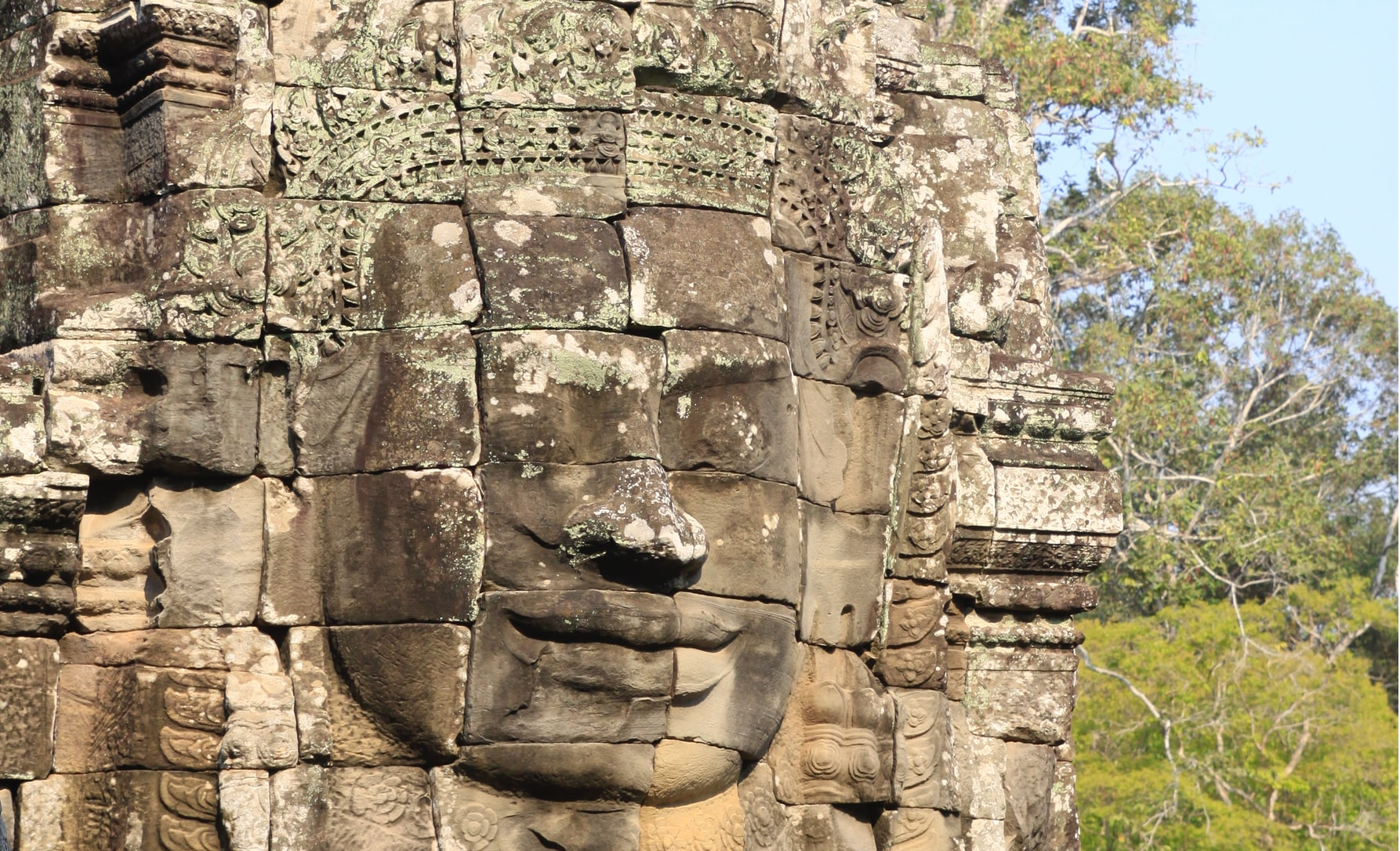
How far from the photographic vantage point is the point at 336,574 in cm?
734

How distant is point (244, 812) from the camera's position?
715 centimetres

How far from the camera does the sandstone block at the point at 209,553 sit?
7.35m

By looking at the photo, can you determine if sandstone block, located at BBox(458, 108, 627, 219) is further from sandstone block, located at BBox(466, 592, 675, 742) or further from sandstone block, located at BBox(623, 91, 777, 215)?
sandstone block, located at BBox(466, 592, 675, 742)

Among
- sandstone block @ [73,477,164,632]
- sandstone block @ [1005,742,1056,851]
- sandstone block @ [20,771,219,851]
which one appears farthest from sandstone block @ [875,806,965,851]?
sandstone block @ [73,477,164,632]

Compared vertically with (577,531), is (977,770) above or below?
below

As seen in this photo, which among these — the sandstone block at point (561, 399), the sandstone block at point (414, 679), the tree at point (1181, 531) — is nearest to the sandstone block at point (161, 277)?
the sandstone block at point (561, 399)

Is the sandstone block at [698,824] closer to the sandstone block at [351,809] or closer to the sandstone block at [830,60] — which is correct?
the sandstone block at [351,809]

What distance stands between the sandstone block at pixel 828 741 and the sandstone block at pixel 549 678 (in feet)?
3.02

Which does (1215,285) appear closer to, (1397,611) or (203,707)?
(1397,611)

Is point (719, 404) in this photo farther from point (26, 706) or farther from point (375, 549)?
point (26, 706)

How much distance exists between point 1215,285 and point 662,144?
1778 cm

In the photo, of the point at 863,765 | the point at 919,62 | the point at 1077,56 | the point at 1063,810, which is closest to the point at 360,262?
the point at 863,765

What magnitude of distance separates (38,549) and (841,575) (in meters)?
2.68

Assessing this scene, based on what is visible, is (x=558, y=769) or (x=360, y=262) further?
(x=360, y=262)
